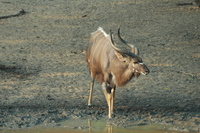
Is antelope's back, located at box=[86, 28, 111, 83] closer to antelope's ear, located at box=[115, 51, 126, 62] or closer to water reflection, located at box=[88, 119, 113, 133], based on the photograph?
antelope's ear, located at box=[115, 51, 126, 62]

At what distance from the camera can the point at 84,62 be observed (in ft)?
35.9

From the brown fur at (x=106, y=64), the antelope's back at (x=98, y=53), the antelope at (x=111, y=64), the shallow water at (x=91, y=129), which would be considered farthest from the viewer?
the antelope's back at (x=98, y=53)

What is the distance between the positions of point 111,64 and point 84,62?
3645 mm

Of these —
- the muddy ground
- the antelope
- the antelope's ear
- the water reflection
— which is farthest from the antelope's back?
the water reflection

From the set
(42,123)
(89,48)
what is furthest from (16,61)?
(42,123)

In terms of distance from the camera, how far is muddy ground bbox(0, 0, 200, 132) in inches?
303

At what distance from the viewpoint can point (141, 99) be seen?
27.8 ft

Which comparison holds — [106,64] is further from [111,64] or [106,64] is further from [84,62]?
[84,62]

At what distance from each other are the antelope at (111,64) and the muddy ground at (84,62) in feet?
1.84

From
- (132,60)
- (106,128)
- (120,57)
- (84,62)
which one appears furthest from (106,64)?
(84,62)

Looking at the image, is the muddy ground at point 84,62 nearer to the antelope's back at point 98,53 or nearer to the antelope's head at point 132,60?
the antelope's back at point 98,53

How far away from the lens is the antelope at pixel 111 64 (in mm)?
7059

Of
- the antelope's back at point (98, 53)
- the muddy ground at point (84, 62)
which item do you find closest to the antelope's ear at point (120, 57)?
the antelope's back at point (98, 53)

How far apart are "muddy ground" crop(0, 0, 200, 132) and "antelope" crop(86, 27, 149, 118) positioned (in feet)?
1.84
